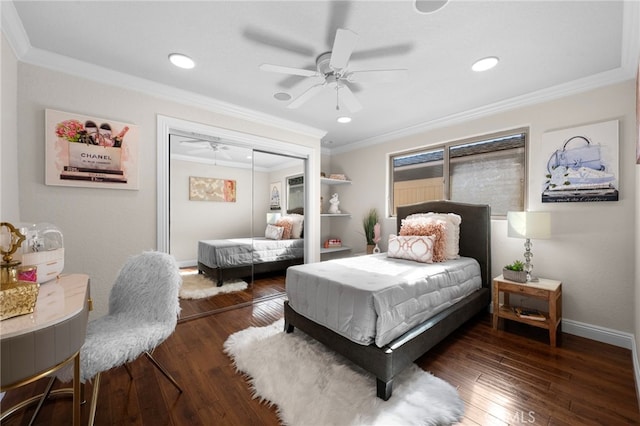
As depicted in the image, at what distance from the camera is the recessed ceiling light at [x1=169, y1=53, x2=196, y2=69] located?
2119mm

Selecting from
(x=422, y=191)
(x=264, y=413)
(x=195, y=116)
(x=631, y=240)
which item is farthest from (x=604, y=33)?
(x=195, y=116)

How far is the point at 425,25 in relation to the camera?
1.74 m

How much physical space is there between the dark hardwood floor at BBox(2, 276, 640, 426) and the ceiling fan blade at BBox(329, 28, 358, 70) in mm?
2308

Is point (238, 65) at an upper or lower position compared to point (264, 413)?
upper

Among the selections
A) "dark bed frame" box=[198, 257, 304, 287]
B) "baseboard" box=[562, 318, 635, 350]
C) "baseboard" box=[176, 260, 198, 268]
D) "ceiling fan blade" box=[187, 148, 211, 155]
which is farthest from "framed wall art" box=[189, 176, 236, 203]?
"baseboard" box=[562, 318, 635, 350]

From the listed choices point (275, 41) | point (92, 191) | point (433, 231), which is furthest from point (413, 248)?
point (92, 191)

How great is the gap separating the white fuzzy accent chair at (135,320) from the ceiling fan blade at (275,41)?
5.67 feet

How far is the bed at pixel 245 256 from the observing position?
3.32 m

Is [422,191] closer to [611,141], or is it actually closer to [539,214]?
[539,214]

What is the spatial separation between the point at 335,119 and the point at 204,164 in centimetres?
186

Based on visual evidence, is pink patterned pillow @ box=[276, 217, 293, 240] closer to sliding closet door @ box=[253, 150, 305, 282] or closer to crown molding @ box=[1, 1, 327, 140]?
sliding closet door @ box=[253, 150, 305, 282]

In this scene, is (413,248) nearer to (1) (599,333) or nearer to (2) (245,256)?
(1) (599,333)

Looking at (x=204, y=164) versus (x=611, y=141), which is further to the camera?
(x=204, y=164)

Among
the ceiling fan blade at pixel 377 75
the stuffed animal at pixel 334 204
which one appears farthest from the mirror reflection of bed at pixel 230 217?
the ceiling fan blade at pixel 377 75
